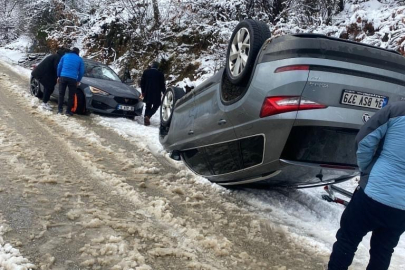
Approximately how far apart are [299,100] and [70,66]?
681 centimetres

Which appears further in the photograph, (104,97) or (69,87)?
(104,97)

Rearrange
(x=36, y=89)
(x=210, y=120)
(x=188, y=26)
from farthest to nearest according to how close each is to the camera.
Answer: (x=188, y=26), (x=36, y=89), (x=210, y=120)

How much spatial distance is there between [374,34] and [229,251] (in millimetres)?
7081

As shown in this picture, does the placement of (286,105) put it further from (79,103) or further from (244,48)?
(79,103)

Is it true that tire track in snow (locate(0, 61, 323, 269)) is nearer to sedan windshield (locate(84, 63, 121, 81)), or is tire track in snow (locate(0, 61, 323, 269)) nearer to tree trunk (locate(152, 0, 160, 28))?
sedan windshield (locate(84, 63, 121, 81))

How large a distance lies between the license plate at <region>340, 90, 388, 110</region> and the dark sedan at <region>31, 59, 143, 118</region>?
6890 mm

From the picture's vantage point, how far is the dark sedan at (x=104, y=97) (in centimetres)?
907

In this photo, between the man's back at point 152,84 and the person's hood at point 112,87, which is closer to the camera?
the person's hood at point 112,87

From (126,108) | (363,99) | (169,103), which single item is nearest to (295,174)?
(363,99)

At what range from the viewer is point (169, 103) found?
7.30m

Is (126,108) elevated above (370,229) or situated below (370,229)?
below

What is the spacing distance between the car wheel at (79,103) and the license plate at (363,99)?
7135 millimetres

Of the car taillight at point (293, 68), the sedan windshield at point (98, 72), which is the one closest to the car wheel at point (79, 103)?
the sedan windshield at point (98, 72)

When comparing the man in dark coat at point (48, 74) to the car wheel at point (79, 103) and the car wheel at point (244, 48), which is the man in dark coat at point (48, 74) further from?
the car wheel at point (244, 48)
